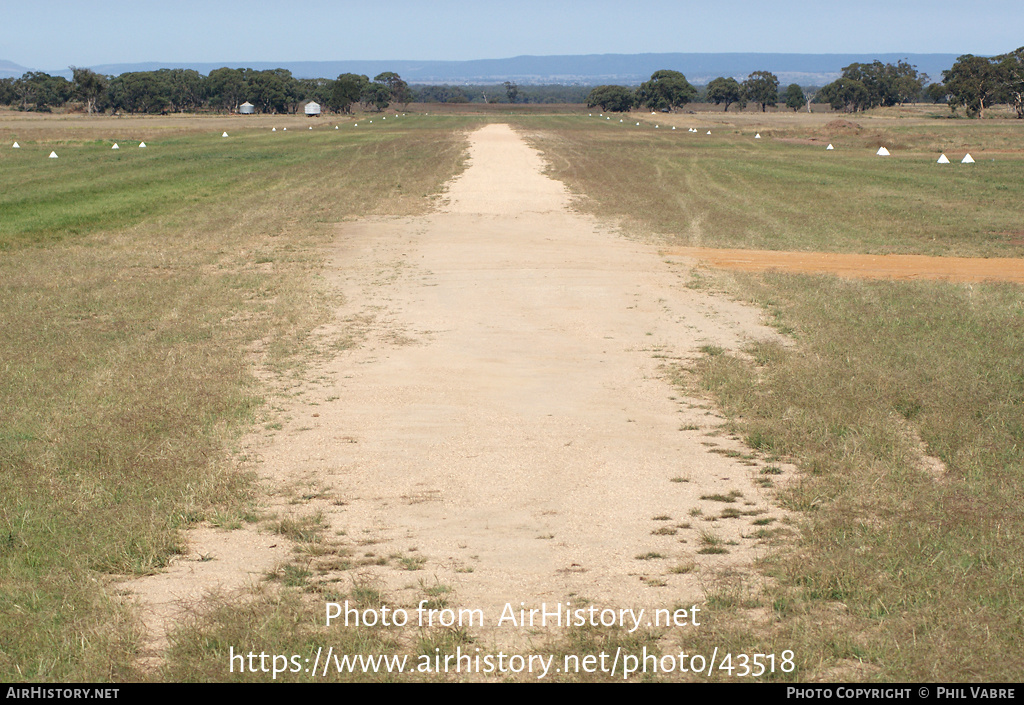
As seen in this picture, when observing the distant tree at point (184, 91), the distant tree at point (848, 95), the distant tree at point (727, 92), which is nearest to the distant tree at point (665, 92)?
the distant tree at point (727, 92)

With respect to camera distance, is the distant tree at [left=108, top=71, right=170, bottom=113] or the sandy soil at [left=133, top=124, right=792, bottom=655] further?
the distant tree at [left=108, top=71, right=170, bottom=113]

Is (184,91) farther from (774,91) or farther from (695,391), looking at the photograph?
(695,391)

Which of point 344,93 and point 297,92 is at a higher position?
point 297,92

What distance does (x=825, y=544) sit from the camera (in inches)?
262

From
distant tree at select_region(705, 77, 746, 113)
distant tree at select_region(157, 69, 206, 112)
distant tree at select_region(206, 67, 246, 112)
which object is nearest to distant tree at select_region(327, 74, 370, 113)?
distant tree at select_region(206, 67, 246, 112)

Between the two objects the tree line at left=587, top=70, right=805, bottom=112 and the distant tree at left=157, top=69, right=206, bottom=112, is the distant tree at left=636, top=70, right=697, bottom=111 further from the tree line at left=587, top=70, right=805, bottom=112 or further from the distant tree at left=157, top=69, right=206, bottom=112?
the distant tree at left=157, top=69, right=206, bottom=112

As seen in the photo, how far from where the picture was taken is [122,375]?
10844 millimetres

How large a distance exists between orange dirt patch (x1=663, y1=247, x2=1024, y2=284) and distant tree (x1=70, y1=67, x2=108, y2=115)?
156 m

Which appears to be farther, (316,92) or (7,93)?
(316,92)

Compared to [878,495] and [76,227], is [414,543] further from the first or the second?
[76,227]

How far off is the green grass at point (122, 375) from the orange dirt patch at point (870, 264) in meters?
8.23

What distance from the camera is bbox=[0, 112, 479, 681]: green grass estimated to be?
19.9ft

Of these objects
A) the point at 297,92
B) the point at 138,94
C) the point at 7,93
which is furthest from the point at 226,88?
the point at 7,93

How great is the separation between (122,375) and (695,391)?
635cm
